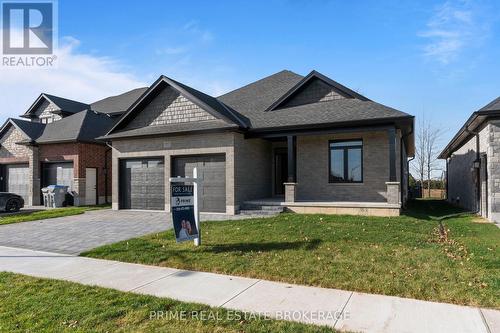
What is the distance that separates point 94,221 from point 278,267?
30.9 feet

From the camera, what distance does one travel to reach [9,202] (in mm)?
18312

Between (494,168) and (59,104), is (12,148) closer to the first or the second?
(59,104)

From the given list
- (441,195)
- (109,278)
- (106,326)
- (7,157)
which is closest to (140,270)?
(109,278)

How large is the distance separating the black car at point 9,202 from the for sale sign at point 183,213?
15124 millimetres

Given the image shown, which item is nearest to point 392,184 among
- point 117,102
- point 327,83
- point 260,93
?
point 327,83

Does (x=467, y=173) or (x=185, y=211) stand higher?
(x=467, y=173)

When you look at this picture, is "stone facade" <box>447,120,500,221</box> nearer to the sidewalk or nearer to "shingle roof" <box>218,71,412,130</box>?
"shingle roof" <box>218,71,412,130</box>

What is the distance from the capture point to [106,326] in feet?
13.3

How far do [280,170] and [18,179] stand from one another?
58.6ft

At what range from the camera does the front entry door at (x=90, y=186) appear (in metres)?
21.0

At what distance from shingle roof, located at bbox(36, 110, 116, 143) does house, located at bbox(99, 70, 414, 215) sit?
17.1 ft

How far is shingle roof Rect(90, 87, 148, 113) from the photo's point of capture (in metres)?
26.4

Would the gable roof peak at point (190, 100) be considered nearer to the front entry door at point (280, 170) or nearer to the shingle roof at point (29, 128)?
the front entry door at point (280, 170)

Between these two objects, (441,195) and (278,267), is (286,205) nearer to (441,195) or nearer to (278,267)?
(278,267)
